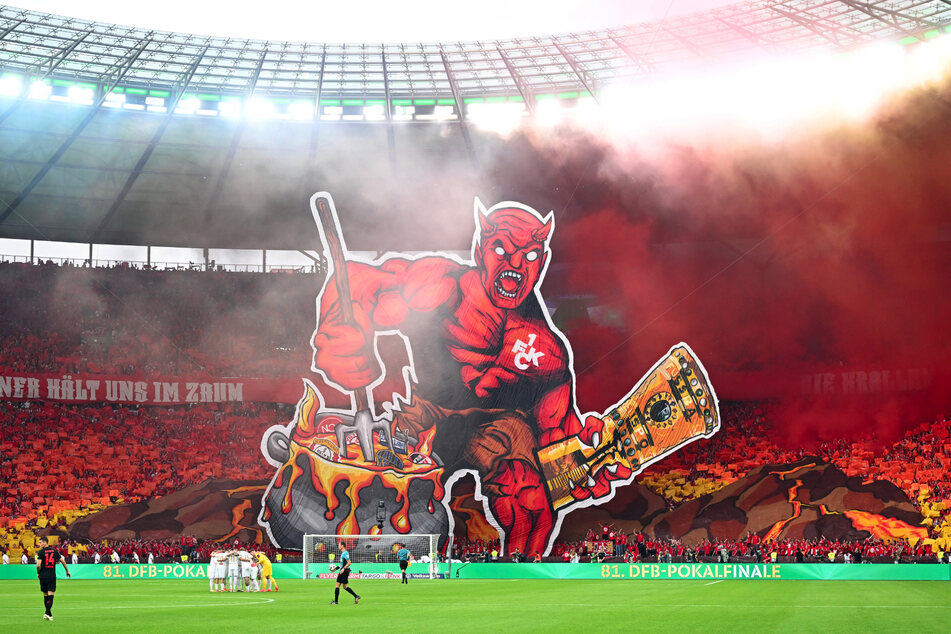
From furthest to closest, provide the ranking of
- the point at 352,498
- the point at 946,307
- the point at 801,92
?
the point at 946,307 < the point at 801,92 < the point at 352,498

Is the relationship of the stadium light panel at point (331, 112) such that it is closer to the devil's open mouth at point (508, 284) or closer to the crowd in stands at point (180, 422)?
the crowd in stands at point (180, 422)

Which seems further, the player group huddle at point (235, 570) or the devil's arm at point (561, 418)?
the devil's arm at point (561, 418)

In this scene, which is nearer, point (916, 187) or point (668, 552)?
point (668, 552)

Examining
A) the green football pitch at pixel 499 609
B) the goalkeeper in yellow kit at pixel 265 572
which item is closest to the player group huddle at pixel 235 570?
the goalkeeper in yellow kit at pixel 265 572

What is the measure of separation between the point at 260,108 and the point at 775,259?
3248 cm

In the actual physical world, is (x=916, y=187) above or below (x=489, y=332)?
above

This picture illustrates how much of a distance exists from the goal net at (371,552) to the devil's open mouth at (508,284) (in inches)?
454

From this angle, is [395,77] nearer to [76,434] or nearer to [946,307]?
[76,434]

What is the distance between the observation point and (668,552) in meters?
45.5

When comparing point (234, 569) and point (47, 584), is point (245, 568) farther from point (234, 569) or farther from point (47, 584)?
point (47, 584)

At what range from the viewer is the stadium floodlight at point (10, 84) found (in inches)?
2014

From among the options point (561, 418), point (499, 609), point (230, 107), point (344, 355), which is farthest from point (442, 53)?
point (499, 609)

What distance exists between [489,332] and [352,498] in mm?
9884

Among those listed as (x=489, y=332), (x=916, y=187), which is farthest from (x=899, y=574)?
(x=916, y=187)
